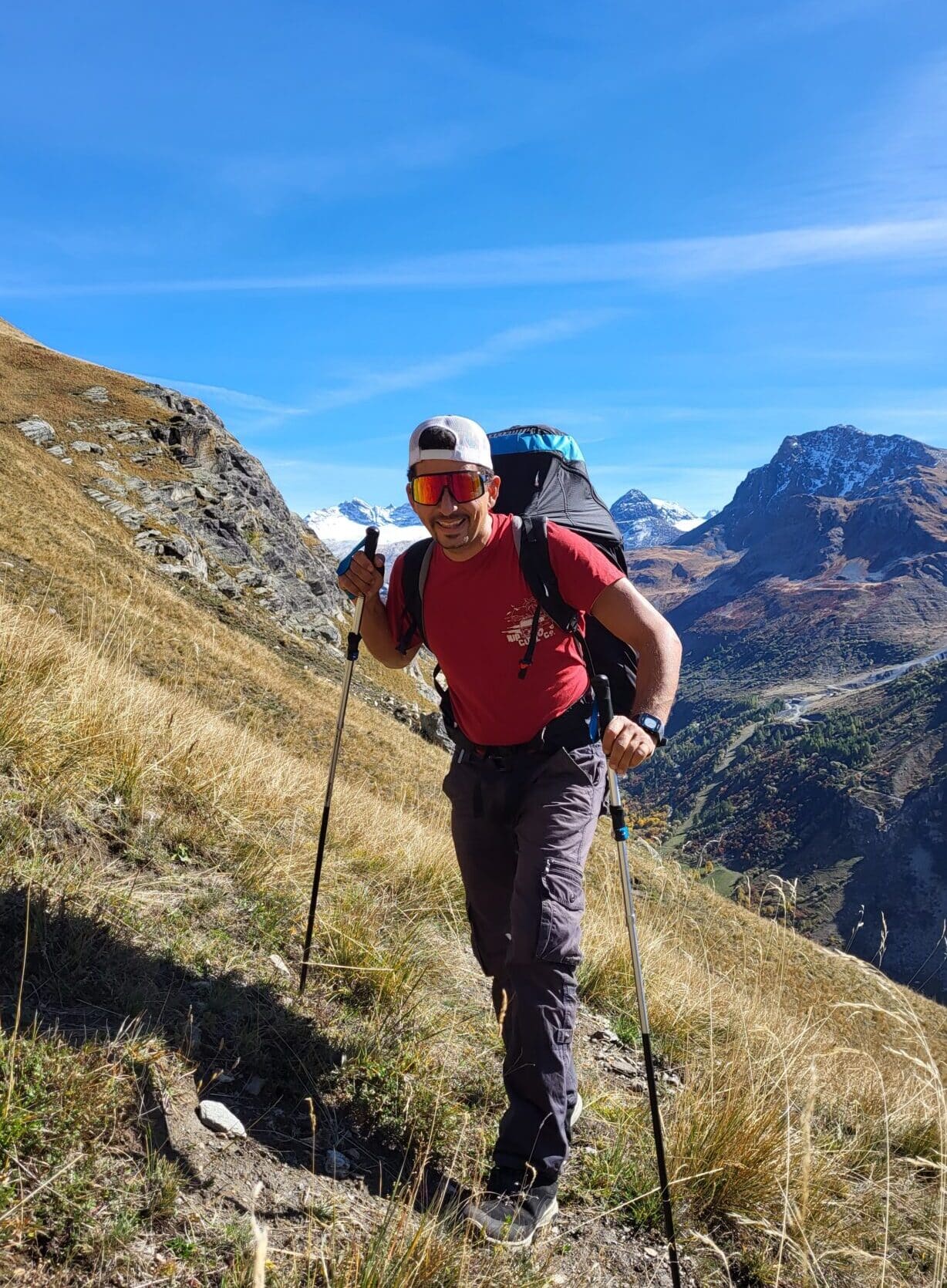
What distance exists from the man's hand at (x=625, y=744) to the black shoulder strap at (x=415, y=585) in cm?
123

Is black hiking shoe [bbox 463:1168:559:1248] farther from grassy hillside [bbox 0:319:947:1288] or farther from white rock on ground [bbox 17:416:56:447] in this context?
white rock on ground [bbox 17:416:56:447]

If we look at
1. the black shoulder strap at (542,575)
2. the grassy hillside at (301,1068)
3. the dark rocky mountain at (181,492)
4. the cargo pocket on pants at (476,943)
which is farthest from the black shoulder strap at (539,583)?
the dark rocky mountain at (181,492)

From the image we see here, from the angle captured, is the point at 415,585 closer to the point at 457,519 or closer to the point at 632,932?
the point at 457,519

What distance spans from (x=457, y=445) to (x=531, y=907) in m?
2.02

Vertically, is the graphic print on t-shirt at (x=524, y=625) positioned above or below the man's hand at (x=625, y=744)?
above

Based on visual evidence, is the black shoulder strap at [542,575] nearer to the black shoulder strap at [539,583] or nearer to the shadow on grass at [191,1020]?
the black shoulder strap at [539,583]

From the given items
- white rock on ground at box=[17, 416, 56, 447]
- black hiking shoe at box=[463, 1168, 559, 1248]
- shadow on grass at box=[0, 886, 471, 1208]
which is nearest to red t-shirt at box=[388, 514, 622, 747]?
shadow on grass at box=[0, 886, 471, 1208]

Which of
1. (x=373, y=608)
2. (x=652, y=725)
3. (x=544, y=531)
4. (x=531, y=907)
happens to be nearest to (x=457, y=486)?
(x=544, y=531)

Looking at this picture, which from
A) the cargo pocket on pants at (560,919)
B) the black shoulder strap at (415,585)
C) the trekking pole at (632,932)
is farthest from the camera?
the black shoulder strap at (415,585)

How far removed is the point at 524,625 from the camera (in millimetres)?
3457

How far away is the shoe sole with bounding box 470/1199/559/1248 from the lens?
2.45 m

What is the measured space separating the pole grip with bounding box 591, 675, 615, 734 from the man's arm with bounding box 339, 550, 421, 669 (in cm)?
107

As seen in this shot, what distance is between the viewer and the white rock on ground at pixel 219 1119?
266 cm

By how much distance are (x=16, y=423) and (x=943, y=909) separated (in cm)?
19126
